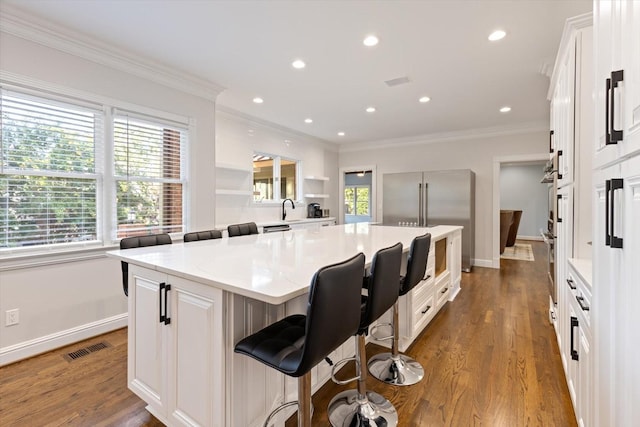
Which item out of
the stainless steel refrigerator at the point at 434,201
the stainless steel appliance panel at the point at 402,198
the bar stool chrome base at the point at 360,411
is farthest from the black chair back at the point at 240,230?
the stainless steel appliance panel at the point at 402,198

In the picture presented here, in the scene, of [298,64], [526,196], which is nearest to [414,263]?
[298,64]

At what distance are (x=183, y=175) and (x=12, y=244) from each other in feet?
5.23

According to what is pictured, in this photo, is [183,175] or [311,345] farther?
[183,175]

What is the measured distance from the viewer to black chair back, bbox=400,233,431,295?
77.0 inches

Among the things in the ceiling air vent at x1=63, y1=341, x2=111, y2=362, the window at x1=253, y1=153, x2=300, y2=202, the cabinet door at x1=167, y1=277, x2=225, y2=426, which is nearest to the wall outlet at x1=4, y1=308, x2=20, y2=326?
the ceiling air vent at x1=63, y1=341, x2=111, y2=362

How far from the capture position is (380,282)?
1.50 meters

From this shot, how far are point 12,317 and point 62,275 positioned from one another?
414mm

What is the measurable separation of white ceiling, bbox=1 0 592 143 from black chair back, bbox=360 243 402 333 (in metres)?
1.83

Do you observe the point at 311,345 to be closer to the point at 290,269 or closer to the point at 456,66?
the point at 290,269

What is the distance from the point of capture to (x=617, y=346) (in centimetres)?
94

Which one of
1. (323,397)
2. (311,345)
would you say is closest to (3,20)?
(311,345)

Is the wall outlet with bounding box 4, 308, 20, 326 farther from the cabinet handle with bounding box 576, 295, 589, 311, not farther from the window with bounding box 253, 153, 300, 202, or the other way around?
the cabinet handle with bounding box 576, 295, 589, 311

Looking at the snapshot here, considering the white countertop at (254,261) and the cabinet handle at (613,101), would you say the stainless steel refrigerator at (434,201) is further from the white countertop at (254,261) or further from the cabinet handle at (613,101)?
the cabinet handle at (613,101)

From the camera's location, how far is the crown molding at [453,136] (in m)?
5.30
